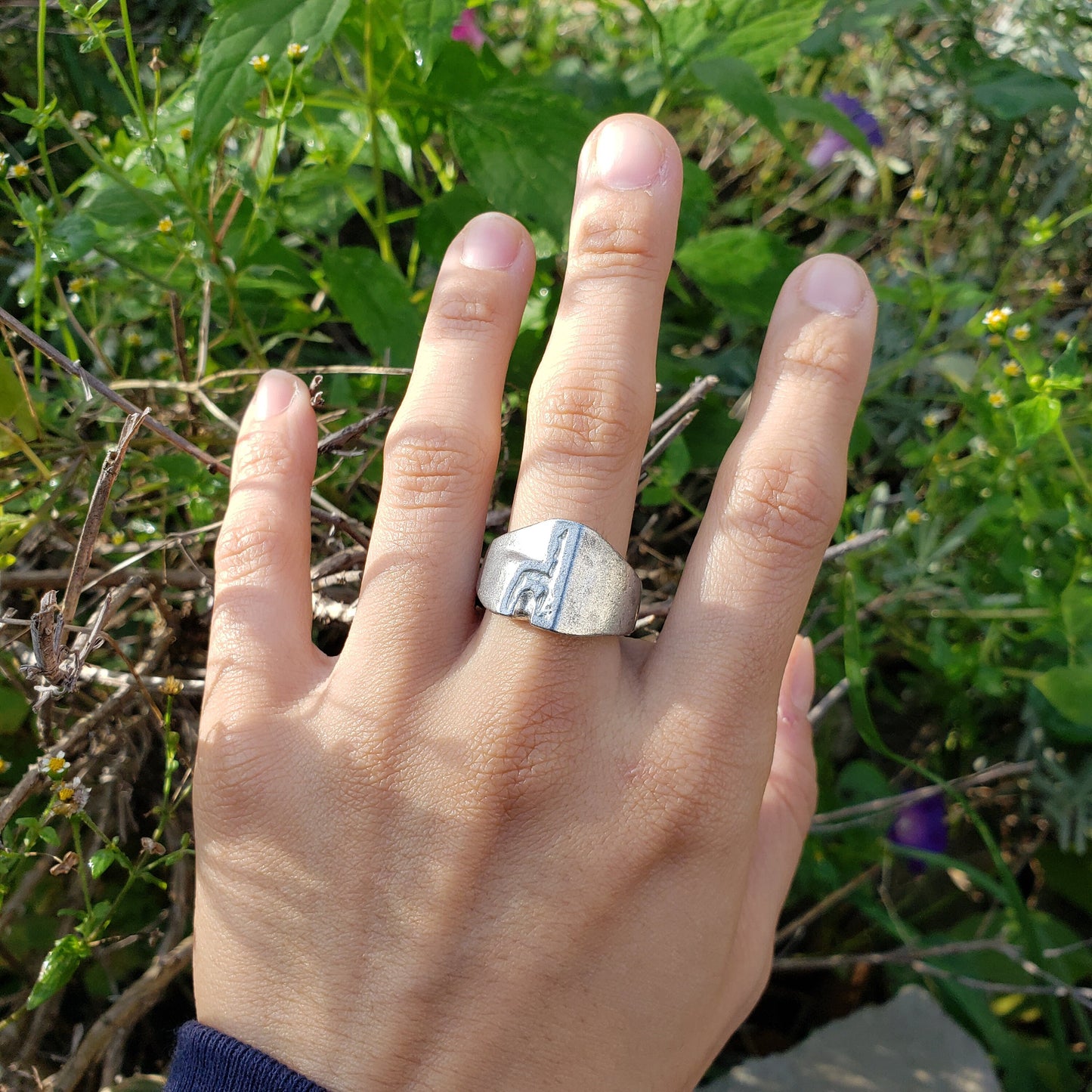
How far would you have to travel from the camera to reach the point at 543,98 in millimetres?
1408

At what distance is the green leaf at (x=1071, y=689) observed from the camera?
1538mm

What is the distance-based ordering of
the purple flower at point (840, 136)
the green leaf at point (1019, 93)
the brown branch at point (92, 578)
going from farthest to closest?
the purple flower at point (840, 136), the green leaf at point (1019, 93), the brown branch at point (92, 578)

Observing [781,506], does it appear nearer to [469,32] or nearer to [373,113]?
[373,113]

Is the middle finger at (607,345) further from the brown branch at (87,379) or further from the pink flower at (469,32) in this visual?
the pink flower at (469,32)

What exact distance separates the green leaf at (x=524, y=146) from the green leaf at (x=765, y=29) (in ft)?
1.24

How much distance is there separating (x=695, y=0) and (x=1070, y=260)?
1.21m

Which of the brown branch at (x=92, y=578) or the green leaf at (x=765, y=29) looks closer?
the brown branch at (x=92, y=578)

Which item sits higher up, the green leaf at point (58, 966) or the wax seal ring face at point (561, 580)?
the wax seal ring face at point (561, 580)

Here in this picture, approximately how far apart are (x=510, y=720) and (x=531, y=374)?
1.99 ft

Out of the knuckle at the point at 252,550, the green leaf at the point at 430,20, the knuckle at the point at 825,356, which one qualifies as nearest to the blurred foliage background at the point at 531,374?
the green leaf at the point at 430,20

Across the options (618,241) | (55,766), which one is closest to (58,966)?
(55,766)

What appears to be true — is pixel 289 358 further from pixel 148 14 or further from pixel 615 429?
pixel 148 14

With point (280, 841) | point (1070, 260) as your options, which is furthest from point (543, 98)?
point (1070, 260)

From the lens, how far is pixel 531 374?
1.51 meters
